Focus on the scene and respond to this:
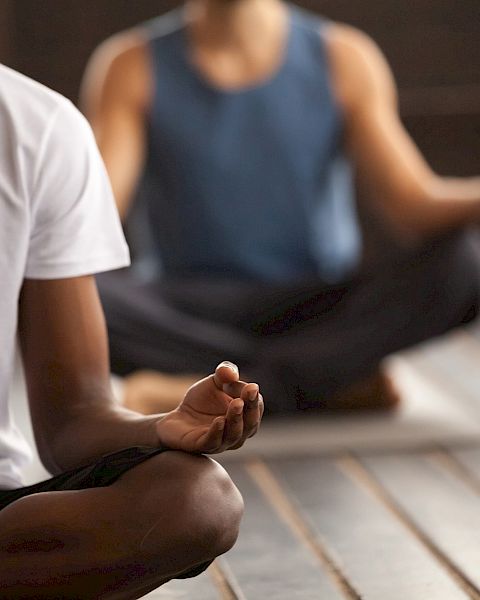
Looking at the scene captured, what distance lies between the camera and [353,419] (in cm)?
341

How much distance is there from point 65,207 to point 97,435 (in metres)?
0.29

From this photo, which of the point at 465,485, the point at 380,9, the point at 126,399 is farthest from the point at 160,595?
the point at 380,9

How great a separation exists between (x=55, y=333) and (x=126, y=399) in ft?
5.10

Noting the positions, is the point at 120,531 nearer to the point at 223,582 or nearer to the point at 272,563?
the point at 223,582

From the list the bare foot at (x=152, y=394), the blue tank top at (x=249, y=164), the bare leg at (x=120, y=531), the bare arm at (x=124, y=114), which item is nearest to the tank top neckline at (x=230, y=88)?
the blue tank top at (x=249, y=164)

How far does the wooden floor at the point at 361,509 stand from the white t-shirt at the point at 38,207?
0.52 metres

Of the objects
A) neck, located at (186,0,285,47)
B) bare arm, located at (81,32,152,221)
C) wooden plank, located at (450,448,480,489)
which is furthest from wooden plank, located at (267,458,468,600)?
neck, located at (186,0,285,47)

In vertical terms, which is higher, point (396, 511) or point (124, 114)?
point (124, 114)

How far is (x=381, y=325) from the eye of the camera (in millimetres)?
3406

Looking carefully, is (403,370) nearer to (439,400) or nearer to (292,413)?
(439,400)

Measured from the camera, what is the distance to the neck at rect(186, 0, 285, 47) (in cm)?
365

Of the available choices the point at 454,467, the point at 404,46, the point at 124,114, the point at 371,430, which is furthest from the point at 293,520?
the point at 404,46

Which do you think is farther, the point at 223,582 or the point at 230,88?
the point at 230,88

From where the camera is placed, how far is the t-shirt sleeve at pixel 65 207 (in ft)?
5.82
